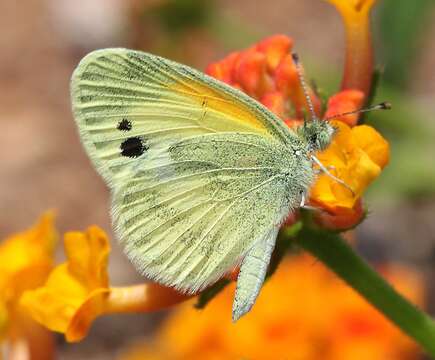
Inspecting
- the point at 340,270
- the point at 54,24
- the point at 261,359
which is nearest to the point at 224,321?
the point at 261,359

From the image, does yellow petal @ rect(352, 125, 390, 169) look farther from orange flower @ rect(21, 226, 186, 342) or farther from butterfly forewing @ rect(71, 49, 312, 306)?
orange flower @ rect(21, 226, 186, 342)

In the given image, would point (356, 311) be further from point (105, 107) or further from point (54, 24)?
point (54, 24)

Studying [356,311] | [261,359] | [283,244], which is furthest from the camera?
[356,311]

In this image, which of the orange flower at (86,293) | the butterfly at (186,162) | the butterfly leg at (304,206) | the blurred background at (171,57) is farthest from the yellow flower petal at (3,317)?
the blurred background at (171,57)

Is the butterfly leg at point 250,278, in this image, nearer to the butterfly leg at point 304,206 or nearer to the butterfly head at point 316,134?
the butterfly leg at point 304,206

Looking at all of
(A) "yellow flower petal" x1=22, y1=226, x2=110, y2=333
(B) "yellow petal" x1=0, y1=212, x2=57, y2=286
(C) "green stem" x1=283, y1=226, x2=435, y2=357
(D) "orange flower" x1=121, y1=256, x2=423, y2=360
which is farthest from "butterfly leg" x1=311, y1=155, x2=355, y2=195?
(D) "orange flower" x1=121, y1=256, x2=423, y2=360

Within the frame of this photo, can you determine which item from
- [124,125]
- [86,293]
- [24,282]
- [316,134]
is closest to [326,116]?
[316,134]

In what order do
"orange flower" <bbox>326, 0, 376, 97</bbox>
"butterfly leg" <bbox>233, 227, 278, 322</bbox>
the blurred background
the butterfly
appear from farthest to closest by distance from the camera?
the blurred background < "orange flower" <bbox>326, 0, 376, 97</bbox> < the butterfly < "butterfly leg" <bbox>233, 227, 278, 322</bbox>

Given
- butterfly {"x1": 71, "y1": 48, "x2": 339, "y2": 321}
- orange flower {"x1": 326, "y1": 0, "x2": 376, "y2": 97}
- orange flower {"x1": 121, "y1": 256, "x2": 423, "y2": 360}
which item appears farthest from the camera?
orange flower {"x1": 121, "y1": 256, "x2": 423, "y2": 360}
